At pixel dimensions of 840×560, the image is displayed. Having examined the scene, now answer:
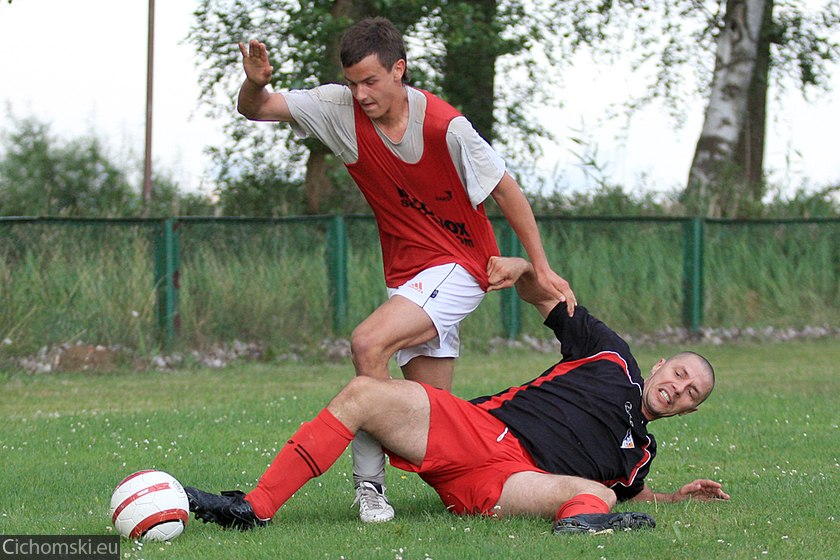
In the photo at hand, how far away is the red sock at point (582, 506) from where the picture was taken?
515cm

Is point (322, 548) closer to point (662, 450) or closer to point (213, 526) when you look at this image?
point (213, 526)

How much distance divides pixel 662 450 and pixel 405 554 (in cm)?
376

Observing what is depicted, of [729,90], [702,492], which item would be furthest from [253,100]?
[729,90]

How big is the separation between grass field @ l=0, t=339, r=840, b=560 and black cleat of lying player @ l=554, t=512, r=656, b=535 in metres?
0.06

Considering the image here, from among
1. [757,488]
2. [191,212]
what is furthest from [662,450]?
[191,212]

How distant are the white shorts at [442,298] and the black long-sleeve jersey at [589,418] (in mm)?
474

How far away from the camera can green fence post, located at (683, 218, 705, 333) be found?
57.0 feet

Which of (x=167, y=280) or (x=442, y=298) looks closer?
(x=442, y=298)

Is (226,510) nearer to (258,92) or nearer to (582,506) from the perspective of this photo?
(582,506)

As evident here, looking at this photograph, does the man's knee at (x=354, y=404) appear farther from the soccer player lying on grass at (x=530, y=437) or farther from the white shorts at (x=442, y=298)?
the white shorts at (x=442, y=298)

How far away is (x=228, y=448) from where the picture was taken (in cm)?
788

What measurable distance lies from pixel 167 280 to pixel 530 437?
939 cm

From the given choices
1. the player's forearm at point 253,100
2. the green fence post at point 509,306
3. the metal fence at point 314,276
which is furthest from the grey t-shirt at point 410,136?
the green fence post at point 509,306

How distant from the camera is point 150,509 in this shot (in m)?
4.98
